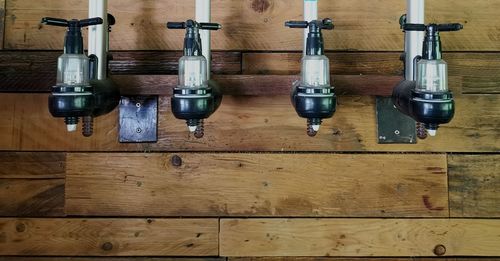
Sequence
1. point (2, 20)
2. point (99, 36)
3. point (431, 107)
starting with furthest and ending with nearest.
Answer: point (2, 20) < point (99, 36) < point (431, 107)

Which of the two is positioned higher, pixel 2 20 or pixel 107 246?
pixel 2 20

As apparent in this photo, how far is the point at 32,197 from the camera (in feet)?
2.70

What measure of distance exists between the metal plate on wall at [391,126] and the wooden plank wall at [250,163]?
0.6 inches

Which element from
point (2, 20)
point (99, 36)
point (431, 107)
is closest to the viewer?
point (431, 107)

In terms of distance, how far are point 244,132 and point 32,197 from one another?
0.44m

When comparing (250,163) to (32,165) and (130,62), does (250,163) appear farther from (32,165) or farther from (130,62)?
(32,165)

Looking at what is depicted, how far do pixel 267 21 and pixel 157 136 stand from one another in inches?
12.7

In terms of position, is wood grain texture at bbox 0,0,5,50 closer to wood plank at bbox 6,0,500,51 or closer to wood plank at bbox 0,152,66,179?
wood plank at bbox 6,0,500,51

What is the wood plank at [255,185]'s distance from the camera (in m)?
0.82

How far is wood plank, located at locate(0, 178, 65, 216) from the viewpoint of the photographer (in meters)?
0.82

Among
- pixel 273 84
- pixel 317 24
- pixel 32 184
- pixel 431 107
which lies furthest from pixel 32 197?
pixel 431 107

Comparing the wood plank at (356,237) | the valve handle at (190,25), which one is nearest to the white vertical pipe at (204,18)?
the valve handle at (190,25)

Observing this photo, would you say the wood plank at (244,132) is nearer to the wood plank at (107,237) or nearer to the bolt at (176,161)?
the bolt at (176,161)

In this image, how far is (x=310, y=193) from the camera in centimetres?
82
